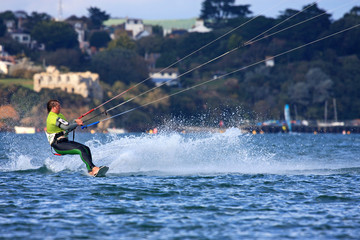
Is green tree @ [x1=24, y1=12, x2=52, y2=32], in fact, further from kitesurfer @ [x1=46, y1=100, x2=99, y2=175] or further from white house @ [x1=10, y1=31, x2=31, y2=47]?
kitesurfer @ [x1=46, y1=100, x2=99, y2=175]

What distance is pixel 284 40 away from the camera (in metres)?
131

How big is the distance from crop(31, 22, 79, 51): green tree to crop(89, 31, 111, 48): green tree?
53.9 ft

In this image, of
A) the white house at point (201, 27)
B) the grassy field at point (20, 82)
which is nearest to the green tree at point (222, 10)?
the white house at point (201, 27)

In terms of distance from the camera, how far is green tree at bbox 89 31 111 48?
155 meters

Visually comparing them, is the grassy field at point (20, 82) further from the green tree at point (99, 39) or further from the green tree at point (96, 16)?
the green tree at point (96, 16)

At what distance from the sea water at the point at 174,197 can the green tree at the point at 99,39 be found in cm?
14011

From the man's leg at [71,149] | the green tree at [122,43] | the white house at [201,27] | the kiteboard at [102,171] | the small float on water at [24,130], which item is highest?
the white house at [201,27]

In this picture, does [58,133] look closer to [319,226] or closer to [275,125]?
[319,226]

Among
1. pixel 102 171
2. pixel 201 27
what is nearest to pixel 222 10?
pixel 201 27

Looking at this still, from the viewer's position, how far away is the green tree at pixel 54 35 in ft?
449

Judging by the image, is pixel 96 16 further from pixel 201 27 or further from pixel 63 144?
pixel 63 144

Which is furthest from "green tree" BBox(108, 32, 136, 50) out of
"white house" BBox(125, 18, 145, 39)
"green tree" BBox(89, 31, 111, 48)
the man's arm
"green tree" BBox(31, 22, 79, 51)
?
the man's arm

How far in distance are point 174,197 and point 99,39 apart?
14668cm

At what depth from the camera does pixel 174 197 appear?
38.2 ft
